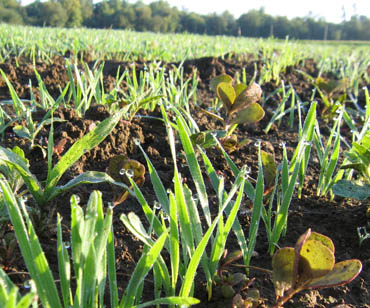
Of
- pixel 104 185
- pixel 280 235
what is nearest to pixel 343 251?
pixel 280 235

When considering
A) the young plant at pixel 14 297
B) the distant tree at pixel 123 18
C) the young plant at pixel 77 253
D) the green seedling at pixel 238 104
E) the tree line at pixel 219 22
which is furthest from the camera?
the tree line at pixel 219 22

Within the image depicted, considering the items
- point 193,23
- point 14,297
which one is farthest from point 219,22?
point 14,297

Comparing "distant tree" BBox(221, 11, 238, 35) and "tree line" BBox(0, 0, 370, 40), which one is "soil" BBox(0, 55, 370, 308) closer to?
"tree line" BBox(0, 0, 370, 40)

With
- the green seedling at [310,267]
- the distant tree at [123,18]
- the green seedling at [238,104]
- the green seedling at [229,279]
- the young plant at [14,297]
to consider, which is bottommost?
the green seedling at [229,279]

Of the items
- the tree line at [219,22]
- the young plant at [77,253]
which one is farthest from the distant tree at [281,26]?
the young plant at [77,253]

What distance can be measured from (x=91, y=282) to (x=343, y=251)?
0.73 meters

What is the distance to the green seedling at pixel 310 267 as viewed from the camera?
2.44 ft

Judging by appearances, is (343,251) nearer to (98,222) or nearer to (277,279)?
(277,279)

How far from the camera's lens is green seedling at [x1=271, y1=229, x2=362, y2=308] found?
745 millimetres

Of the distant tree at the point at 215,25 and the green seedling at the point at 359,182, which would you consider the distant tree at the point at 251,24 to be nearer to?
the distant tree at the point at 215,25

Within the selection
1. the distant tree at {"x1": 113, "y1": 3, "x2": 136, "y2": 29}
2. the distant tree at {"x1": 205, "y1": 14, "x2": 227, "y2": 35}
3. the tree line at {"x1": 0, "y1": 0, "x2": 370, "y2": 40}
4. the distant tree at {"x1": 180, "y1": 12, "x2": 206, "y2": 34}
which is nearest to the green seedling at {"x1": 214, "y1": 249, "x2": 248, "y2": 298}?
the distant tree at {"x1": 113, "y1": 3, "x2": 136, "y2": 29}

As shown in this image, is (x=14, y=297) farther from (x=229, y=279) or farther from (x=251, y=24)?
(x=251, y=24)

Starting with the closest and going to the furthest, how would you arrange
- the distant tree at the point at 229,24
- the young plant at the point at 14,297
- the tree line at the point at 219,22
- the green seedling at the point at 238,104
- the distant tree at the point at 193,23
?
the young plant at the point at 14,297 < the green seedling at the point at 238,104 < the tree line at the point at 219,22 < the distant tree at the point at 229,24 < the distant tree at the point at 193,23

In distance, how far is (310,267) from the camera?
76 cm
